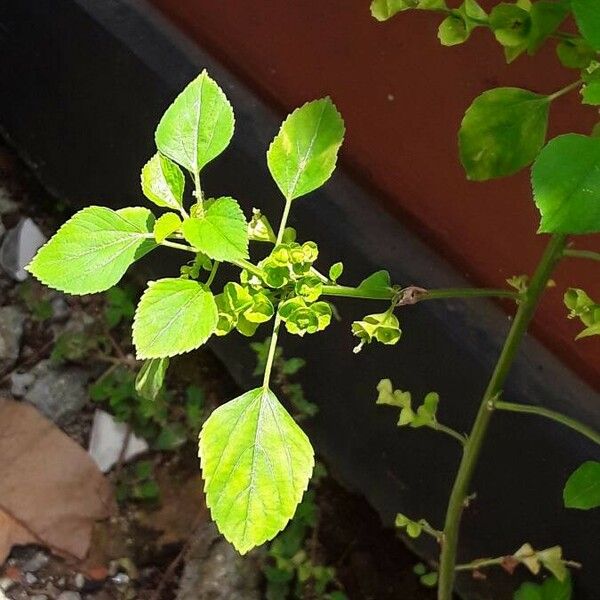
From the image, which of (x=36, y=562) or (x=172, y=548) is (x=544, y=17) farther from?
(x=36, y=562)

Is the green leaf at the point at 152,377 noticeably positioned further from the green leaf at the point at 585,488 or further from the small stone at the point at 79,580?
the small stone at the point at 79,580

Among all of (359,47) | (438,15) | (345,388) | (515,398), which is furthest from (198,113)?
(345,388)

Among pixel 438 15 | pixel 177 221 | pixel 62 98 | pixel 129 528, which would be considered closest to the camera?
pixel 177 221

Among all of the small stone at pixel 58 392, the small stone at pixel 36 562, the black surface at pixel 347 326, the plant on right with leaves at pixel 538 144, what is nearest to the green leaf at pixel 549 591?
the black surface at pixel 347 326

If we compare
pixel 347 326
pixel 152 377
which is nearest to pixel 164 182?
pixel 152 377

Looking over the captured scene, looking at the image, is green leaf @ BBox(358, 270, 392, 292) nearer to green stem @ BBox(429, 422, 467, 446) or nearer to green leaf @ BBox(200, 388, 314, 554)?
green leaf @ BBox(200, 388, 314, 554)

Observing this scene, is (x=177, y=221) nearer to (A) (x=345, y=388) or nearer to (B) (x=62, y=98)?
(A) (x=345, y=388)

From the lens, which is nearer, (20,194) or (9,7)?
(9,7)
